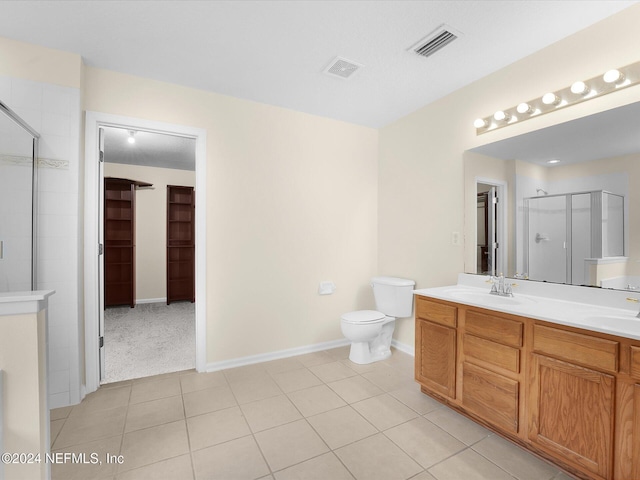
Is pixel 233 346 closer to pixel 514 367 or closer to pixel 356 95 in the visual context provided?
pixel 514 367

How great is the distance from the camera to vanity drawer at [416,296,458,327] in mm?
2096

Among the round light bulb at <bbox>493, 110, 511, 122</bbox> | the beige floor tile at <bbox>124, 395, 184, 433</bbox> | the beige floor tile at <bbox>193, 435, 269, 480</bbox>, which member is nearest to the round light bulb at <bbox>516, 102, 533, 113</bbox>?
the round light bulb at <bbox>493, 110, 511, 122</bbox>

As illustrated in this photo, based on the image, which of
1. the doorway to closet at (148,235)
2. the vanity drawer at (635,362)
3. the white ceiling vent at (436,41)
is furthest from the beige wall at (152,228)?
the vanity drawer at (635,362)

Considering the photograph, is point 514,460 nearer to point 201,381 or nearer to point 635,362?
point 635,362

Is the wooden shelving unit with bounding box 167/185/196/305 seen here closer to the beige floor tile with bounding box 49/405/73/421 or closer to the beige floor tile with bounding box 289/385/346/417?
the beige floor tile with bounding box 49/405/73/421

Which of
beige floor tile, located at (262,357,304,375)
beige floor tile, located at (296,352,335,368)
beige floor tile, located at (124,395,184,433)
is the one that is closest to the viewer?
beige floor tile, located at (124,395,184,433)

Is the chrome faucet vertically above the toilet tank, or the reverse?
the chrome faucet

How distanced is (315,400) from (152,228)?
15.8 feet

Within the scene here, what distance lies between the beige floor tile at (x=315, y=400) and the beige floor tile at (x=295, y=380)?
0.07 metres

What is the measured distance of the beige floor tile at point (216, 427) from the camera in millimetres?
1803

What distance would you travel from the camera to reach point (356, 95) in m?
2.80

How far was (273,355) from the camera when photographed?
3.03 m

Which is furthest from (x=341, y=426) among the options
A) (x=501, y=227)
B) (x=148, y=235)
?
(x=148, y=235)

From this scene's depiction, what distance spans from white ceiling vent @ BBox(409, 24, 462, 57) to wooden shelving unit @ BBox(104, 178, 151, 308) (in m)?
4.88
